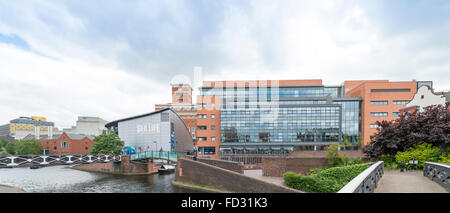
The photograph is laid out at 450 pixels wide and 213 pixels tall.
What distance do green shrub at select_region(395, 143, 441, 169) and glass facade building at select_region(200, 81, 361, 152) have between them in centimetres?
2675

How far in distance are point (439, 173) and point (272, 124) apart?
34425 mm

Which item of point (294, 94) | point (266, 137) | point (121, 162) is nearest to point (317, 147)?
point (266, 137)

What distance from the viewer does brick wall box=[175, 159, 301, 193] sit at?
16.3 meters

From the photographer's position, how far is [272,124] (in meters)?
42.9

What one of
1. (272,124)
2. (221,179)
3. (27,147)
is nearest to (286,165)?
(221,179)

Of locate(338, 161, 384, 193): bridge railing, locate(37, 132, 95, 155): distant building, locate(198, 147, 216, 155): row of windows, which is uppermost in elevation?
locate(338, 161, 384, 193): bridge railing

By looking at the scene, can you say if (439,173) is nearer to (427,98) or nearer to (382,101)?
(427,98)

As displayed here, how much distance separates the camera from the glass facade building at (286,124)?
42125 millimetres

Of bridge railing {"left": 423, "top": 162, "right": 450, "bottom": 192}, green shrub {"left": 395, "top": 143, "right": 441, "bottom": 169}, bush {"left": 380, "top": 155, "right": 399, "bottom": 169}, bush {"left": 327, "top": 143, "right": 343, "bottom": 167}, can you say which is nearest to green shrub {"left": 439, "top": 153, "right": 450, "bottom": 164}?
green shrub {"left": 395, "top": 143, "right": 441, "bottom": 169}

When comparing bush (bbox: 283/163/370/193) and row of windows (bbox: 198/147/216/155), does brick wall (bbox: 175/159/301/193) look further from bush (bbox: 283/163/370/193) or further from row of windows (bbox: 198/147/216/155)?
row of windows (bbox: 198/147/216/155)

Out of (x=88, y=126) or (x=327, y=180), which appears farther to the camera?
(x=88, y=126)
